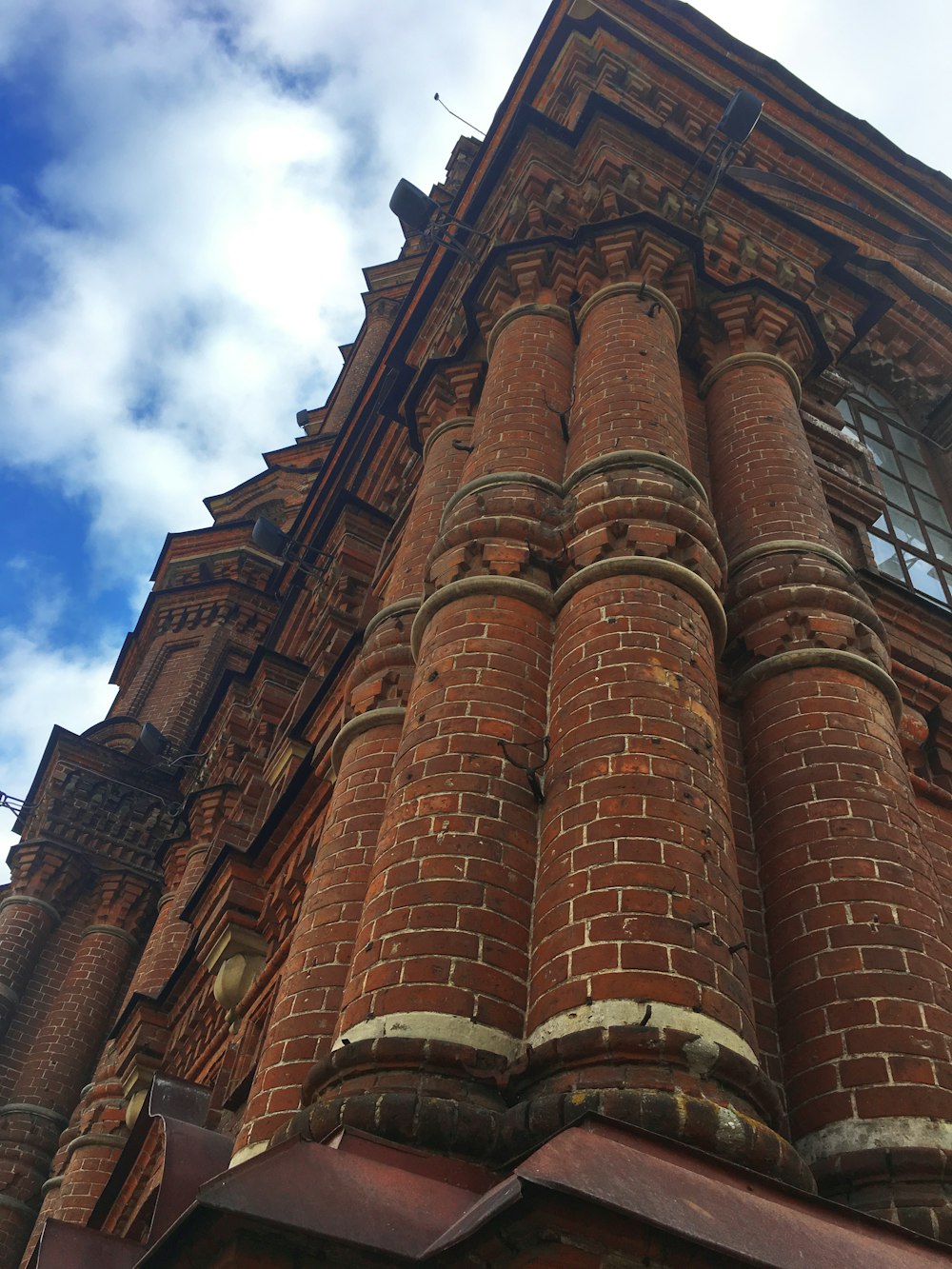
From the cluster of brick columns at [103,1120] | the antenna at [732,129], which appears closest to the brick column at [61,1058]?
the cluster of brick columns at [103,1120]

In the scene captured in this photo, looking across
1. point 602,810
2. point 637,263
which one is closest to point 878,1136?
point 602,810

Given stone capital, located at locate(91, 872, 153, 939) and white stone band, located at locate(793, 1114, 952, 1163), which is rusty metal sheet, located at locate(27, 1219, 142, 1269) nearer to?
white stone band, located at locate(793, 1114, 952, 1163)

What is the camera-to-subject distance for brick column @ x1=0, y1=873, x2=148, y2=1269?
1255 cm

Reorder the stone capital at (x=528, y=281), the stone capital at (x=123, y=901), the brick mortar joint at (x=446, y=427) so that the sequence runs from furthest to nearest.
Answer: the stone capital at (x=123, y=901), the brick mortar joint at (x=446, y=427), the stone capital at (x=528, y=281)

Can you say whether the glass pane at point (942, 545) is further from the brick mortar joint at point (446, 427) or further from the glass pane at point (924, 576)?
the brick mortar joint at point (446, 427)

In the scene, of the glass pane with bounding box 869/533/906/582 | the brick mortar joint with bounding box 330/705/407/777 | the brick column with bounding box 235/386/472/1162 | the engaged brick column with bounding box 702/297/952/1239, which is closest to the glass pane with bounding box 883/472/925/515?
the glass pane with bounding box 869/533/906/582

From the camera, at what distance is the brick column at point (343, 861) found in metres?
4.11

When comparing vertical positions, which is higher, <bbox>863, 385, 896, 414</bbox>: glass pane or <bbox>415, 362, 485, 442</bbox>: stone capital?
<bbox>863, 385, 896, 414</bbox>: glass pane

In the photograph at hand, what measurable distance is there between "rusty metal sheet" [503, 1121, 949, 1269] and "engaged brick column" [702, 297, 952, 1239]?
73 cm

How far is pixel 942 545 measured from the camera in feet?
29.9

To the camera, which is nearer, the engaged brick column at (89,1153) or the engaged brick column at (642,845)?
the engaged brick column at (642,845)

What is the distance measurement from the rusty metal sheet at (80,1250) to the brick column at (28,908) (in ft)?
37.8

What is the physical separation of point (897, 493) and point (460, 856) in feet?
24.1

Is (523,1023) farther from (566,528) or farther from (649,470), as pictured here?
(649,470)
